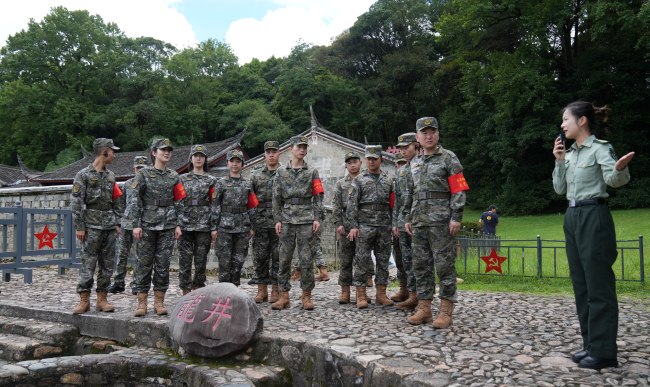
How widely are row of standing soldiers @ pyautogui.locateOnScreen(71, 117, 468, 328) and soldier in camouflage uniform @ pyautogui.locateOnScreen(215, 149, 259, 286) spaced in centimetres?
2

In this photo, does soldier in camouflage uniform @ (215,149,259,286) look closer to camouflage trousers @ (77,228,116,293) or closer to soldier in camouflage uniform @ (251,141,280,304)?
soldier in camouflage uniform @ (251,141,280,304)

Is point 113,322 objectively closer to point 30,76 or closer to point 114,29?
point 30,76

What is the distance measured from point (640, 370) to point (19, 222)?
10.6 m

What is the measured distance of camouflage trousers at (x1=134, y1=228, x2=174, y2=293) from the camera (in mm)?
6371

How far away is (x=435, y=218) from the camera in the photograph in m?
5.46

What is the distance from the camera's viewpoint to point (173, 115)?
41.2m

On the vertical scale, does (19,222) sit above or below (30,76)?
below

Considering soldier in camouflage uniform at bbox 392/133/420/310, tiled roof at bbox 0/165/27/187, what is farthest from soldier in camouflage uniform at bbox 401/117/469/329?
tiled roof at bbox 0/165/27/187

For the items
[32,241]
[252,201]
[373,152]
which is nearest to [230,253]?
[252,201]

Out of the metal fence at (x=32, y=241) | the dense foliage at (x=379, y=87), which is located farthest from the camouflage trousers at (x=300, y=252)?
the dense foliage at (x=379, y=87)

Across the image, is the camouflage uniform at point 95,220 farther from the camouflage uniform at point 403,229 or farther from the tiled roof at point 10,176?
the tiled roof at point 10,176

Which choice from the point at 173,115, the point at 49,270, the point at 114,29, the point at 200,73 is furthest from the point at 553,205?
the point at 114,29

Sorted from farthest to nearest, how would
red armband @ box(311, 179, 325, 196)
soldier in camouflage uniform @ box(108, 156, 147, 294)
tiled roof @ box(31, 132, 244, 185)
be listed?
tiled roof @ box(31, 132, 244, 185) → soldier in camouflage uniform @ box(108, 156, 147, 294) → red armband @ box(311, 179, 325, 196)

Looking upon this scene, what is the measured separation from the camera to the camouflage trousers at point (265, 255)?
7.31 m
